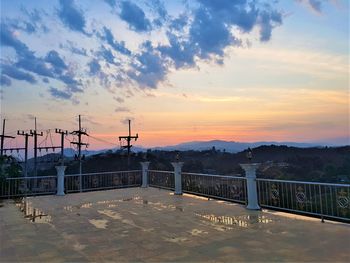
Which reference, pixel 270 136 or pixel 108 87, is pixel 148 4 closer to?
pixel 108 87

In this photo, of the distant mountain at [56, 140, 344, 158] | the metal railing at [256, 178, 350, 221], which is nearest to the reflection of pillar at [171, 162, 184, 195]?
the metal railing at [256, 178, 350, 221]

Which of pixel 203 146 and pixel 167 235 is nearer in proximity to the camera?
pixel 167 235

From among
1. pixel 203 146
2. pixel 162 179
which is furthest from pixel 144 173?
pixel 203 146

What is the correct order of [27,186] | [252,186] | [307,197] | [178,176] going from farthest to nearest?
[27,186]
[178,176]
[252,186]
[307,197]

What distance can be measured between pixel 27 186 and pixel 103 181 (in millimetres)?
2901

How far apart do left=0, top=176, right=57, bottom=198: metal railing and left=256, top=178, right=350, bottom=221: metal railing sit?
7785mm

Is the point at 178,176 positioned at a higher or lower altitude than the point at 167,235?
higher

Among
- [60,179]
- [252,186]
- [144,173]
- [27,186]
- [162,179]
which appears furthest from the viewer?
[144,173]

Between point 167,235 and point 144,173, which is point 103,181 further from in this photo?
point 167,235

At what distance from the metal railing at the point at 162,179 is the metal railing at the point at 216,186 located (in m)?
0.83

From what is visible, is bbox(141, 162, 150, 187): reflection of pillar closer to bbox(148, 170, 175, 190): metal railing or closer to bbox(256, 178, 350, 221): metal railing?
bbox(148, 170, 175, 190): metal railing

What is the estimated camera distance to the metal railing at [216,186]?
830 cm

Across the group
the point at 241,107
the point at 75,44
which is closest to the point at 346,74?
the point at 241,107

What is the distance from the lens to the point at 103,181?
1290 centimetres
